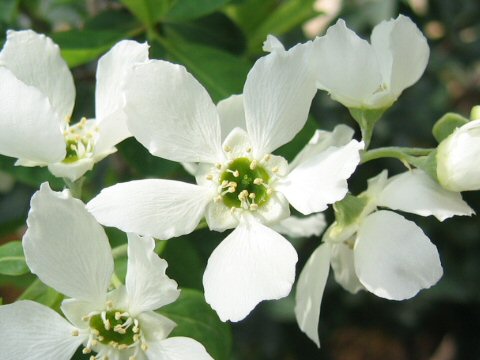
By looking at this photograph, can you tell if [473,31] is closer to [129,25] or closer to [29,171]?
[129,25]

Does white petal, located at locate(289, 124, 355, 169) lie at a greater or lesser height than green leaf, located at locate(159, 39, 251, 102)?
greater

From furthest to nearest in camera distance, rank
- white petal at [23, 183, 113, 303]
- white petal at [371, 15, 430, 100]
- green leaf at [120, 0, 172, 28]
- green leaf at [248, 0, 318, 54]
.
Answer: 1. green leaf at [248, 0, 318, 54]
2. green leaf at [120, 0, 172, 28]
3. white petal at [371, 15, 430, 100]
4. white petal at [23, 183, 113, 303]

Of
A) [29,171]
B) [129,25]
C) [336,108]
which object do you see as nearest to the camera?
[29,171]

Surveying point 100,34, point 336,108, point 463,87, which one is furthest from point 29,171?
point 463,87

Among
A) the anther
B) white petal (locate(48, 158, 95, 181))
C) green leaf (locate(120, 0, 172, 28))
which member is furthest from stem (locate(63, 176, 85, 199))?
green leaf (locate(120, 0, 172, 28))

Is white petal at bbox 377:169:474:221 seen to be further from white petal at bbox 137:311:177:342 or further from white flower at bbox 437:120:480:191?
white petal at bbox 137:311:177:342
